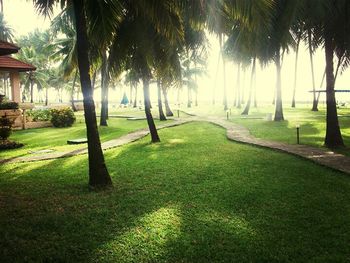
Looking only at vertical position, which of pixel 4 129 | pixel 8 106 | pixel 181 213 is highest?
pixel 8 106

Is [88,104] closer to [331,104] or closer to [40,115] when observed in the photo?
[331,104]

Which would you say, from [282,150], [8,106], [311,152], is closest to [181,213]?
[282,150]

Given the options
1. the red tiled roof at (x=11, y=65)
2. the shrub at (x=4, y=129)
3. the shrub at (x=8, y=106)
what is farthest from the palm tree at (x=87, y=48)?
the red tiled roof at (x=11, y=65)

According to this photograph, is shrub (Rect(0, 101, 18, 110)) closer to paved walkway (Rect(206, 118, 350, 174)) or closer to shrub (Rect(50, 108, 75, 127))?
shrub (Rect(50, 108, 75, 127))

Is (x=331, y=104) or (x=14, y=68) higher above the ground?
(x=14, y=68)

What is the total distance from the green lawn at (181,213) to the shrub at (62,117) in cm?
1400

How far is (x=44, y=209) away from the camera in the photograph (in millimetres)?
6758

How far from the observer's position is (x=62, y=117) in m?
24.4

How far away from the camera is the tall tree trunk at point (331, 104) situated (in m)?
12.4

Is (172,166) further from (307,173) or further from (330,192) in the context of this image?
(330,192)

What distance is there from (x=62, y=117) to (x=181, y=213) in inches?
795

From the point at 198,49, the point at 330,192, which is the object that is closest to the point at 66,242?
the point at 330,192

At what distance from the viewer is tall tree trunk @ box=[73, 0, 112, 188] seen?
25.4 feet

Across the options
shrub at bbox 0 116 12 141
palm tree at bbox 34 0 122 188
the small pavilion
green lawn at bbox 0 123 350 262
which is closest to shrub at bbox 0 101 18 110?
the small pavilion
